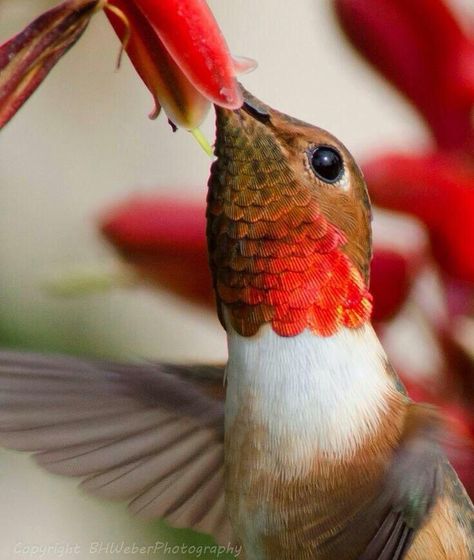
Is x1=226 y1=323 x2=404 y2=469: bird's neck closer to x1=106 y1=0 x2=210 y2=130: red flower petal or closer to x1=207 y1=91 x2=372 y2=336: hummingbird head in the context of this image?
x1=207 y1=91 x2=372 y2=336: hummingbird head

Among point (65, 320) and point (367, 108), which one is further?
point (367, 108)

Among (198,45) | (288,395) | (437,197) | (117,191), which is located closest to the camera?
(198,45)

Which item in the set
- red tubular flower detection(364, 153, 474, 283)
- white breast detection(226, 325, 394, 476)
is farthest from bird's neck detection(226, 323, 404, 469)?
red tubular flower detection(364, 153, 474, 283)

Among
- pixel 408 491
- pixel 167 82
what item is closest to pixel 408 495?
pixel 408 491

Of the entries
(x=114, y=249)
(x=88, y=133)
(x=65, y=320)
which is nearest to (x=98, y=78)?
Answer: (x=88, y=133)

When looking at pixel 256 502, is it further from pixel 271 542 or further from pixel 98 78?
pixel 98 78

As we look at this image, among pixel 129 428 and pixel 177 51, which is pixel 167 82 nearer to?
pixel 177 51
